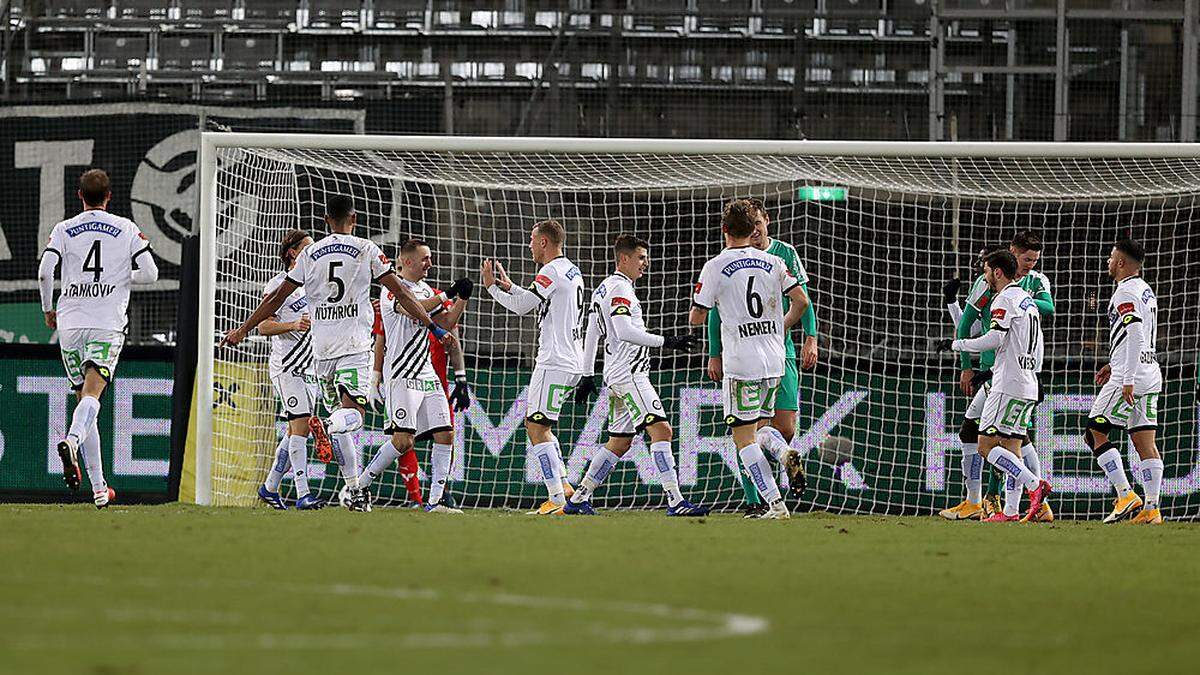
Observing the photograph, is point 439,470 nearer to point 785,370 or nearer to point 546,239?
point 546,239

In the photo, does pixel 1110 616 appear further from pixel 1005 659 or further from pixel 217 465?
pixel 217 465

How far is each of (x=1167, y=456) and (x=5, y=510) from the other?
8.57 meters

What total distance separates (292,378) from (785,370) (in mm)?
3389

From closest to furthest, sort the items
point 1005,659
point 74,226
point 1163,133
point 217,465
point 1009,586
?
1. point 1005,659
2. point 1009,586
3. point 74,226
4. point 217,465
5. point 1163,133

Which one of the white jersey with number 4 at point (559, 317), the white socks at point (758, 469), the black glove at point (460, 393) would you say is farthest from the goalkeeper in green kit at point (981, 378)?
the black glove at point (460, 393)

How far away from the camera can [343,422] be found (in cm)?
1100

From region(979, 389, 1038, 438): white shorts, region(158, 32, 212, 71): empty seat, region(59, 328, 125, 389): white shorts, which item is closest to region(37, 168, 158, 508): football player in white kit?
region(59, 328, 125, 389): white shorts

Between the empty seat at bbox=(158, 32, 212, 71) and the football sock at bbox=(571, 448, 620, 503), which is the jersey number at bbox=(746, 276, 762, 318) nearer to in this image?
the football sock at bbox=(571, 448, 620, 503)

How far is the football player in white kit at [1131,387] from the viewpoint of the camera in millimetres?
11719

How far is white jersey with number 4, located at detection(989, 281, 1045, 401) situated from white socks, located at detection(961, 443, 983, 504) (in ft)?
2.77

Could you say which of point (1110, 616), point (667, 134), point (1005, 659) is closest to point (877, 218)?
point (667, 134)

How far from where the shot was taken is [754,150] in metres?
12.4

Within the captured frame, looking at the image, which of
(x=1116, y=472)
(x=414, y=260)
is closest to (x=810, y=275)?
(x=1116, y=472)

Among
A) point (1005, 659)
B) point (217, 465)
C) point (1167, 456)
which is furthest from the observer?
point (1167, 456)
